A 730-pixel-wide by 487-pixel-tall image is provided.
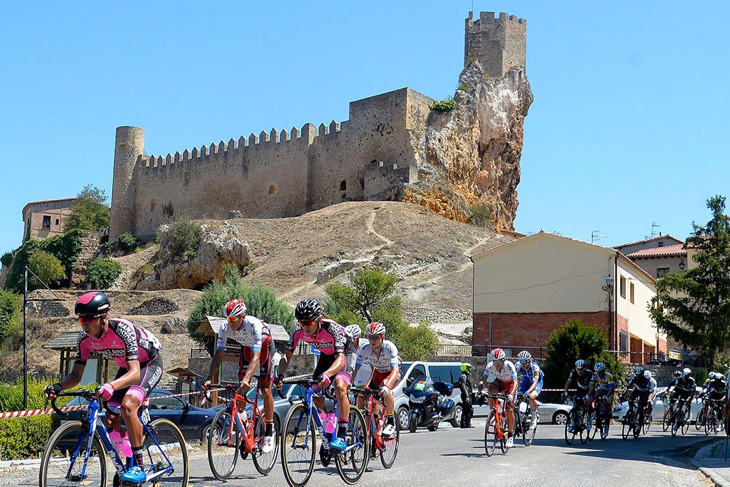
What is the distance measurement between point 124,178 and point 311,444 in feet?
271

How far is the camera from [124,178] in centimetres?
8719

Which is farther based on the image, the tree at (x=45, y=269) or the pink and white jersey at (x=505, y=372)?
the tree at (x=45, y=269)

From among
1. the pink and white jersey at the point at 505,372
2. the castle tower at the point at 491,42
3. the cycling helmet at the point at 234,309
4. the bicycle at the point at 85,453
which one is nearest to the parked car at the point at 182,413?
the pink and white jersey at the point at 505,372

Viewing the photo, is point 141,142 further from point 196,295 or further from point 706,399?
point 706,399

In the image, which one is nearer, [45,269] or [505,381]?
[505,381]

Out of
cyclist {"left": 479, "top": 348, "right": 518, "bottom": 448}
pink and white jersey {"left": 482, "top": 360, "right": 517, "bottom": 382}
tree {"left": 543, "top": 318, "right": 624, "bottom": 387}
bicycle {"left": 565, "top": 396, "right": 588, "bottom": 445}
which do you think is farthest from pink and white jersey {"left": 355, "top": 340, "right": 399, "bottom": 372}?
tree {"left": 543, "top": 318, "right": 624, "bottom": 387}

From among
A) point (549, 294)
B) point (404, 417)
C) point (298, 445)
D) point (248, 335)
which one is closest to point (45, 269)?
point (549, 294)

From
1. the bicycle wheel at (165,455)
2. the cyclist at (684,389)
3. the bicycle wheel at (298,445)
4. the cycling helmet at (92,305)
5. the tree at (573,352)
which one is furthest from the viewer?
the tree at (573,352)

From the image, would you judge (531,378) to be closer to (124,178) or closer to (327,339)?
(327,339)

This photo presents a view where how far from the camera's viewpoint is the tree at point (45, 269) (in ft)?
238

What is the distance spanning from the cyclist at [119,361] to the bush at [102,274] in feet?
196

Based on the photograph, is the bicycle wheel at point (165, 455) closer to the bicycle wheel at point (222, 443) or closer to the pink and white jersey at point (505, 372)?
the bicycle wheel at point (222, 443)

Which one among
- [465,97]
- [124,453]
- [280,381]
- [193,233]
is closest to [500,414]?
[280,381]

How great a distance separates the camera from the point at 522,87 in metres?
73.9
